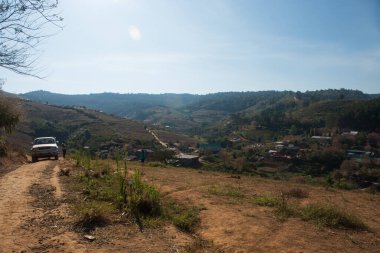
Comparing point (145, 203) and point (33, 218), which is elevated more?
point (145, 203)

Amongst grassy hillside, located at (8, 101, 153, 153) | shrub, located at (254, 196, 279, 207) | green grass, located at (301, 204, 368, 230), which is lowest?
grassy hillside, located at (8, 101, 153, 153)

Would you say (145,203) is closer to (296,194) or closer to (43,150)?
(296,194)

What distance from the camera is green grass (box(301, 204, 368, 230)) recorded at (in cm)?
729

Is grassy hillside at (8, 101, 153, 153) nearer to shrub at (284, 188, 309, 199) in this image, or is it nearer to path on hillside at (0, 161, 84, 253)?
path on hillside at (0, 161, 84, 253)

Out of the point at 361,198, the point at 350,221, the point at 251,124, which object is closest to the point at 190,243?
the point at 350,221

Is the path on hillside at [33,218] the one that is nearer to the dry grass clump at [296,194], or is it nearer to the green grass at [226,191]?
the green grass at [226,191]

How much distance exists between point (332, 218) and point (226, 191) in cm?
373

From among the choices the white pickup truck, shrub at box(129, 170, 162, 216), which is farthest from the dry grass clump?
the white pickup truck

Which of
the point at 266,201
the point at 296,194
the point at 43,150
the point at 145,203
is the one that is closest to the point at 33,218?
the point at 145,203

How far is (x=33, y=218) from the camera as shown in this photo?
278 inches

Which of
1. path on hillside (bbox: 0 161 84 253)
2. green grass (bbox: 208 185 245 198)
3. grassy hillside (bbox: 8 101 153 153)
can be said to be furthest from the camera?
grassy hillside (bbox: 8 101 153 153)

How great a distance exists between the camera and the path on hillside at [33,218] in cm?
561

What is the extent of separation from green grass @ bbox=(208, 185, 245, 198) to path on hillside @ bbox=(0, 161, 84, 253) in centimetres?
426

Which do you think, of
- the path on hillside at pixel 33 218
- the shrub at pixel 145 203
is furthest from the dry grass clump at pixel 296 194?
the path on hillside at pixel 33 218
